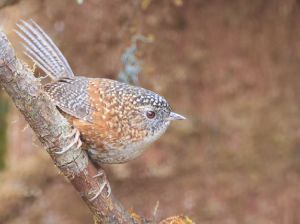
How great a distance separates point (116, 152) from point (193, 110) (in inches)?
81.7

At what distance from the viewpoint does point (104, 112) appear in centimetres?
211

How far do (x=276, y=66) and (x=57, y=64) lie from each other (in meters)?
2.90

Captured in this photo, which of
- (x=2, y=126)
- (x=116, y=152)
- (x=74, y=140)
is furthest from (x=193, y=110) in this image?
(x=2, y=126)

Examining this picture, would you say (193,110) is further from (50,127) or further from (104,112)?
(50,127)

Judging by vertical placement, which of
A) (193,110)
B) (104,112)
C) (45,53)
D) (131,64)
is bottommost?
(104,112)

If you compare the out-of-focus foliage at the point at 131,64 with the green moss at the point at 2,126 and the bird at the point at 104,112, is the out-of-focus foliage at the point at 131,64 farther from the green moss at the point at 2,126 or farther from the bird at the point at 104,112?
the green moss at the point at 2,126

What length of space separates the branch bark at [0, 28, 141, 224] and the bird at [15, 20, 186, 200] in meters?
0.09

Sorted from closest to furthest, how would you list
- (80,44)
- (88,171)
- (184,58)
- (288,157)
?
1. (88,171)
2. (80,44)
3. (184,58)
4. (288,157)

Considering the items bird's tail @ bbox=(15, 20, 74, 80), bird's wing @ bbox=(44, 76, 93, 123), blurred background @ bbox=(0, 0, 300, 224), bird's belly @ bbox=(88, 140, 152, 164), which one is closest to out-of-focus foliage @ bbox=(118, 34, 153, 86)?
blurred background @ bbox=(0, 0, 300, 224)

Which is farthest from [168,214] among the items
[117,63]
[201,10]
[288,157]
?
[201,10]

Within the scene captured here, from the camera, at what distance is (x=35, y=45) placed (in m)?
2.35

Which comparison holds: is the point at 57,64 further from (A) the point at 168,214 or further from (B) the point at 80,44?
(A) the point at 168,214

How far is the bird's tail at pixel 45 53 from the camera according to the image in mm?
2311

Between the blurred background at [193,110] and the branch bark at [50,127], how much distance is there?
175cm
